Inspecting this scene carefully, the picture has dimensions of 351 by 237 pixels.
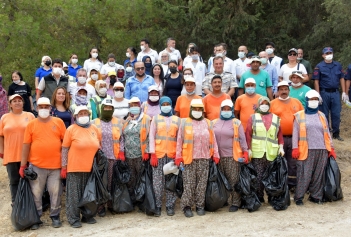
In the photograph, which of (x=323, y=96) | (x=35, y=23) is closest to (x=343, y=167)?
(x=323, y=96)

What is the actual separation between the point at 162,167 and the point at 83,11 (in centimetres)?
881

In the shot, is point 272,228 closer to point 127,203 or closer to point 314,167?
point 314,167

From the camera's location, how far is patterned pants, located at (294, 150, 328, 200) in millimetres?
7688

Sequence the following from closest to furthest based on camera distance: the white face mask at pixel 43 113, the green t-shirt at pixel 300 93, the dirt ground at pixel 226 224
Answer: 1. the dirt ground at pixel 226 224
2. the white face mask at pixel 43 113
3. the green t-shirt at pixel 300 93

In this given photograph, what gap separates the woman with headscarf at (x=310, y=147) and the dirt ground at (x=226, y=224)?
348mm

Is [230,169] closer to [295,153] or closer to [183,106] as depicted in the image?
[295,153]

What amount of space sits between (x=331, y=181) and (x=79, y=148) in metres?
4.09

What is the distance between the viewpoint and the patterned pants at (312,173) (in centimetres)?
769

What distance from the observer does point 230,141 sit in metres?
7.39

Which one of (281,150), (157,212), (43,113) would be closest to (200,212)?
(157,212)

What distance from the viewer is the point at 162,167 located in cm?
744

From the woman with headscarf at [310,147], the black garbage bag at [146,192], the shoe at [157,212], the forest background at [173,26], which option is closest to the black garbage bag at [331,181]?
the woman with headscarf at [310,147]

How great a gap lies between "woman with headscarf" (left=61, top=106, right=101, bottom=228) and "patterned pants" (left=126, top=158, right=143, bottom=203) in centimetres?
76

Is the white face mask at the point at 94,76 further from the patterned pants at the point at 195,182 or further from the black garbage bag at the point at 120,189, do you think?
the patterned pants at the point at 195,182
